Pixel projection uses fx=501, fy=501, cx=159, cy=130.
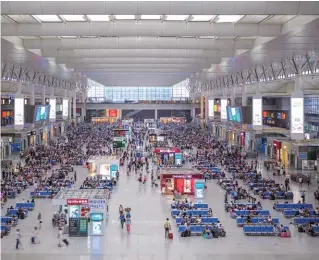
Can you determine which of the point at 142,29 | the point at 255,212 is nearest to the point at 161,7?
the point at 142,29

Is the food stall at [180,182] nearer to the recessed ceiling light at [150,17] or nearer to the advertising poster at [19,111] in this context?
the recessed ceiling light at [150,17]

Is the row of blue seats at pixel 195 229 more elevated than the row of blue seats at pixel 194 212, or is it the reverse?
the row of blue seats at pixel 194 212

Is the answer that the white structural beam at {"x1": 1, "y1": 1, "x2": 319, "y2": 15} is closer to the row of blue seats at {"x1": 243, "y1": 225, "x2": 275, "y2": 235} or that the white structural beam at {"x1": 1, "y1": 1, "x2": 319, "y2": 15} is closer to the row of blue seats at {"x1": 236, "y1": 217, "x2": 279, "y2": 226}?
the row of blue seats at {"x1": 243, "y1": 225, "x2": 275, "y2": 235}

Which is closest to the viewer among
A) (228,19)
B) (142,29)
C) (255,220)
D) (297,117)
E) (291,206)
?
(255,220)

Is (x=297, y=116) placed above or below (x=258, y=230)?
above

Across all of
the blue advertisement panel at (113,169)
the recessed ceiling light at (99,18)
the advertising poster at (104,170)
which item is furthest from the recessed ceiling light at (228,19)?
the advertising poster at (104,170)

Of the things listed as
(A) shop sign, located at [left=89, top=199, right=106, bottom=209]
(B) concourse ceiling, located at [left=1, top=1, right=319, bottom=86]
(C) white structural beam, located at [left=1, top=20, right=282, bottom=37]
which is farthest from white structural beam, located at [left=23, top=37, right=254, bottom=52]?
(A) shop sign, located at [left=89, top=199, right=106, bottom=209]

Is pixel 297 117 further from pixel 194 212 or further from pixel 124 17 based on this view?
pixel 124 17

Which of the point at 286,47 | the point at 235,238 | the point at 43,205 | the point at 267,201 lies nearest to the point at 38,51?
the point at 43,205
